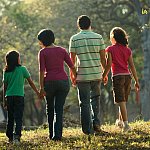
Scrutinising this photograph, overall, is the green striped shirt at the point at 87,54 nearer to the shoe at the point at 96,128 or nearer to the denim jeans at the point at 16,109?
the shoe at the point at 96,128

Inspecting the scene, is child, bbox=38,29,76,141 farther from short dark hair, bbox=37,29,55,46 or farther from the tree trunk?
the tree trunk

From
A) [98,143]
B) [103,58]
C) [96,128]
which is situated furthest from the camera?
[96,128]

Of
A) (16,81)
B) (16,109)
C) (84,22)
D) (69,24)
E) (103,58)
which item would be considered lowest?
(16,109)

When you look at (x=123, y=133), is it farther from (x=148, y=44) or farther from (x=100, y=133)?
(x=148, y=44)

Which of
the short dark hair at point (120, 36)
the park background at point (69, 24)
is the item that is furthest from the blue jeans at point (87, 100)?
the park background at point (69, 24)

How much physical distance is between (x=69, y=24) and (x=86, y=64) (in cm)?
2336

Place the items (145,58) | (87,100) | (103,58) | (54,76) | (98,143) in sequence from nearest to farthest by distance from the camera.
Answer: (98,143) → (54,76) → (87,100) → (103,58) → (145,58)

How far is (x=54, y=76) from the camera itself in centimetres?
823

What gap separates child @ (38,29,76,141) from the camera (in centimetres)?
823

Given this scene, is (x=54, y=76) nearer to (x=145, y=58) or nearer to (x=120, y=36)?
(x=120, y=36)

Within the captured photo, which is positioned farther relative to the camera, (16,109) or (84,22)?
(84,22)

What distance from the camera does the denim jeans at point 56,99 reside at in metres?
8.23

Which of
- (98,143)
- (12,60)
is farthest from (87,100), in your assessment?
(12,60)

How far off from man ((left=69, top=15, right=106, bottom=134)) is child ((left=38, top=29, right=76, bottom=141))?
0.43 meters
